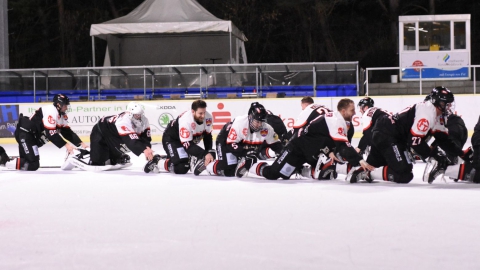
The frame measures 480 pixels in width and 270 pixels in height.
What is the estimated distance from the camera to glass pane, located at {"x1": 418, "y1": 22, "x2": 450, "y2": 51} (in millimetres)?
25797

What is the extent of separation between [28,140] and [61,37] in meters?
26.4

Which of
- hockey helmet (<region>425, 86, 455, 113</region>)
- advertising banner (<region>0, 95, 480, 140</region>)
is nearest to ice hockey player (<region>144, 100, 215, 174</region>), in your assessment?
hockey helmet (<region>425, 86, 455, 113</region>)

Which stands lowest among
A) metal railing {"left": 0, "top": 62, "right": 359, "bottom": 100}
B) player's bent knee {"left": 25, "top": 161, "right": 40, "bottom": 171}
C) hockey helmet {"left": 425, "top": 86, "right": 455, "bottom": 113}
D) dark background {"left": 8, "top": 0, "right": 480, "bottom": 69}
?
player's bent knee {"left": 25, "top": 161, "right": 40, "bottom": 171}

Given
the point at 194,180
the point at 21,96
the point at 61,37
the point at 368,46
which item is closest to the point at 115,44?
the point at 21,96

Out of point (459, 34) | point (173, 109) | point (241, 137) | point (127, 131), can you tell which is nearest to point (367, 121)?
point (241, 137)

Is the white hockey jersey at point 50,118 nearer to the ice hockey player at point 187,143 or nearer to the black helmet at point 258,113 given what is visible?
the ice hockey player at point 187,143

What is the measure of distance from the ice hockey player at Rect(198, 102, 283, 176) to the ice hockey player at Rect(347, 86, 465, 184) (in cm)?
166

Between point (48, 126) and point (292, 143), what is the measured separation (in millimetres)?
4146

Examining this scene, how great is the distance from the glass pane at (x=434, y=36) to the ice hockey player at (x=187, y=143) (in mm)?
16039

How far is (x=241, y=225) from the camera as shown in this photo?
6246 millimetres

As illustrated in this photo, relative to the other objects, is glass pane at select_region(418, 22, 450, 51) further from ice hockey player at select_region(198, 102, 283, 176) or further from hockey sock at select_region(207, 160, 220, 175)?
hockey sock at select_region(207, 160, 220, 175)

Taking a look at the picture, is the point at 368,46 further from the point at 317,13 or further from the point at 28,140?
the point at 28,140

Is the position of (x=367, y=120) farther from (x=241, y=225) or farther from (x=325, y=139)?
(x=241, y=225)

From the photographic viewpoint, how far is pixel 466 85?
24.1m
